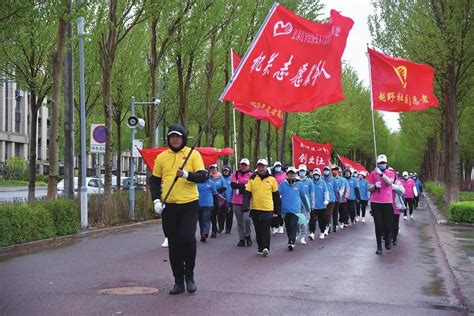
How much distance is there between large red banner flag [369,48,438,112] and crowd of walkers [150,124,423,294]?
7.15ft

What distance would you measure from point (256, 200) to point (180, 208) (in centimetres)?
443

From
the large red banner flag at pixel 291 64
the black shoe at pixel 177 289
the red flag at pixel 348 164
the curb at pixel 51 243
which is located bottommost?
the curb at pixel 51 243

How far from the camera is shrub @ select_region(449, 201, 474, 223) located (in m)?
20.7

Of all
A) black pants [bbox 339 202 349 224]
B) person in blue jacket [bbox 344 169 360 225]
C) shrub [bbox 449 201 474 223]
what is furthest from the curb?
shrub [bbox 449 201 474 223]

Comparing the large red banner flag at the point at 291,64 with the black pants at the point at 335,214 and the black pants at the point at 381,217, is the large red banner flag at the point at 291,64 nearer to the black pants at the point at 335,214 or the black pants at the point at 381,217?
the black pants at the point at 381,217

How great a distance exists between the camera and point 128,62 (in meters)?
28.0

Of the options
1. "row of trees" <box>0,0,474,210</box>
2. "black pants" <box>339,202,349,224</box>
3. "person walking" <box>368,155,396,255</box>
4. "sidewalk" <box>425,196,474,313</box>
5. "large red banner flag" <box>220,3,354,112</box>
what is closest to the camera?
"sidewalk" <box>425,196,474,313</box>

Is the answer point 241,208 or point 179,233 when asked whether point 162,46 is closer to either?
point 241,208

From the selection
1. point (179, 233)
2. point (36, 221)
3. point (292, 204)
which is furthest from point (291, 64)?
point (36, 221)

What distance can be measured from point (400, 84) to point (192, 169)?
32.4 ft

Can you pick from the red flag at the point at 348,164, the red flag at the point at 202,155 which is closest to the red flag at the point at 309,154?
the red flag at the point at 348,164

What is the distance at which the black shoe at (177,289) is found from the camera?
25.7 ft

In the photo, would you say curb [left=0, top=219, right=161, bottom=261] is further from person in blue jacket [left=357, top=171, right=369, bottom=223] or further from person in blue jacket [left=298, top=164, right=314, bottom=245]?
person in blue jacket [left=357, top=171, right=369, bottom=223]

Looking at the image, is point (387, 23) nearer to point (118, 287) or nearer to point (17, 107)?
point (118, 287)
